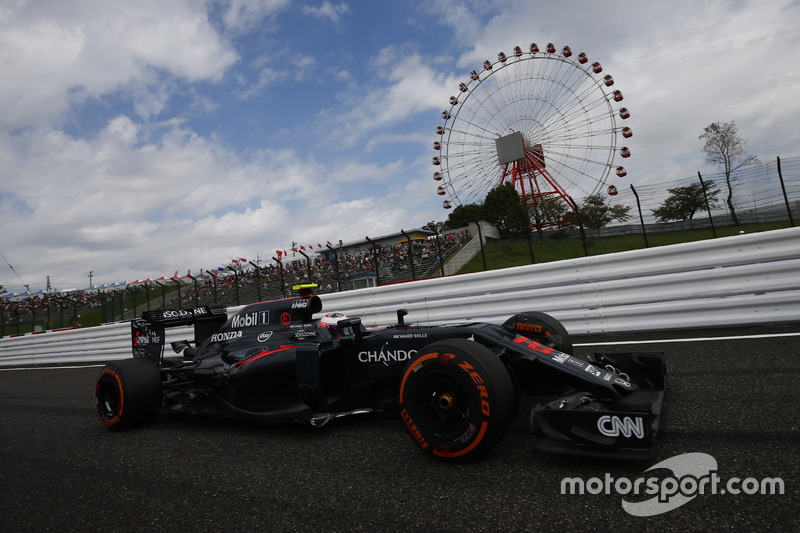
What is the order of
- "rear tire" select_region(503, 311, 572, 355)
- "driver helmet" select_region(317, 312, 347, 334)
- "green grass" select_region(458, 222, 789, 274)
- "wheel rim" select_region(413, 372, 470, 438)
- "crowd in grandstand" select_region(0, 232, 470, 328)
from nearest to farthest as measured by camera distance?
"wheel rim" select_region(413, 372, 470, 438), "driver helmet" select_region(317, 312, 347, 334), "rear tire" select_region(503, 311, 572, 355), "green grass" select_region(458, 222, 789, 274), "crowd in grandstand" select_region(0, 232, 470, 328)

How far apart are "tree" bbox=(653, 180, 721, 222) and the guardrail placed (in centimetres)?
660

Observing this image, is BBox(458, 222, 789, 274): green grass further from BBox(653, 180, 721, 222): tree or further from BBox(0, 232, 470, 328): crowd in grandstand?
BBox(0, 232, 470, 328): crowd in grandstand

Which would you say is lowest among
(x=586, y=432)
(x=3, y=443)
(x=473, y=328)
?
(x=3, y=443)

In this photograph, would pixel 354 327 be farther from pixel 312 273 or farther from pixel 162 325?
pixel 312 273

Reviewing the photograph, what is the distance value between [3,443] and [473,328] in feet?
16.1

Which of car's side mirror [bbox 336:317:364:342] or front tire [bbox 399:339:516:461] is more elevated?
car's side mirror [bbox 336:317:364:342]

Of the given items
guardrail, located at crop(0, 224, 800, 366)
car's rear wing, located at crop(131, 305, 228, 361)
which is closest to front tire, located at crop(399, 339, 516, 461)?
car's rear wing, located at crop(131, 305, 228, 361)

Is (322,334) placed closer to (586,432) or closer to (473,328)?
(473,328)

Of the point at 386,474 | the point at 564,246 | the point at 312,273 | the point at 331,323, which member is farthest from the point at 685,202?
the point at 386,474

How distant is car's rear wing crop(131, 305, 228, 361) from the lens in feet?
18.4

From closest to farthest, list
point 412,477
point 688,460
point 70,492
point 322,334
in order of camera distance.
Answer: point 688,460 → point 412,477 → point 70,492 → point 322,334

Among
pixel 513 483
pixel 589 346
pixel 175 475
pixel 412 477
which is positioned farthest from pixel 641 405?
pixel 589 346

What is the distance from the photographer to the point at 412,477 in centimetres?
268

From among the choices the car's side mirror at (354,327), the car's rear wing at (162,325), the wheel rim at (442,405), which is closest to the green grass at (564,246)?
the car's rear wing at (162,325)
